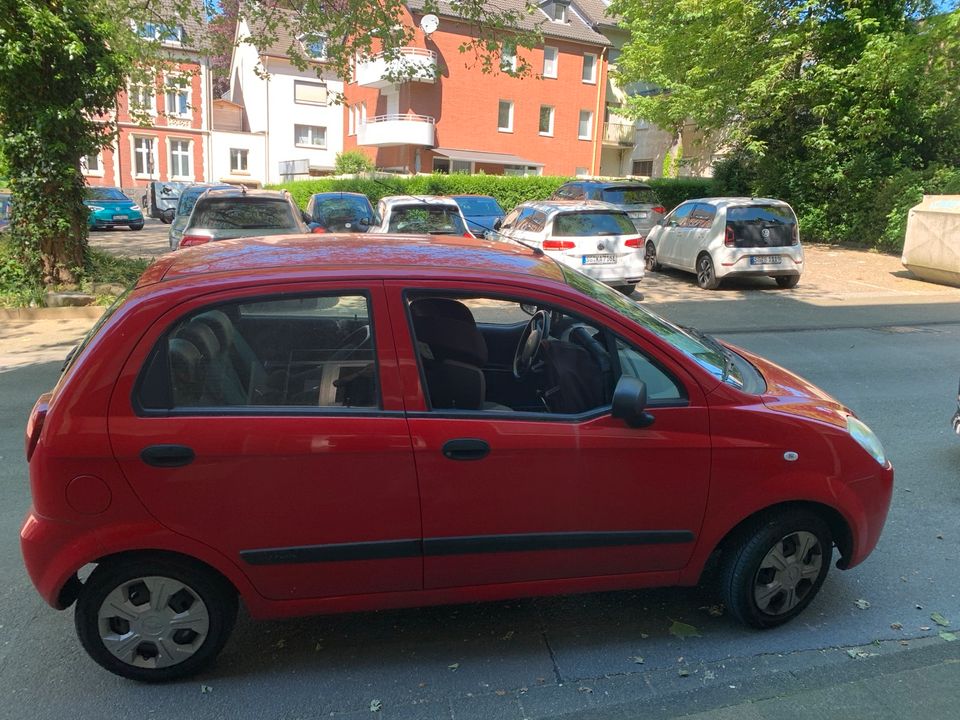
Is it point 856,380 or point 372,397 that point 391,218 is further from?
point 372,397

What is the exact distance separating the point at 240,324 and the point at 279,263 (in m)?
0.31

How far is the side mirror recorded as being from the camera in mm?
2896

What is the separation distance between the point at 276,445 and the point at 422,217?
1040cm

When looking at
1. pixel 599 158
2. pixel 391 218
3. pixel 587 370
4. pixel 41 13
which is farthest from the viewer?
pixel 599 158

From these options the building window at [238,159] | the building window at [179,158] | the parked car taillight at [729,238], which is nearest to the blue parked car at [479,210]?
the parked car taillight at [729,238]

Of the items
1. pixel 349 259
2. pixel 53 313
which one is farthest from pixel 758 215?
pixel 349 259

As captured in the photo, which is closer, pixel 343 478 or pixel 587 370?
pixel 343 478

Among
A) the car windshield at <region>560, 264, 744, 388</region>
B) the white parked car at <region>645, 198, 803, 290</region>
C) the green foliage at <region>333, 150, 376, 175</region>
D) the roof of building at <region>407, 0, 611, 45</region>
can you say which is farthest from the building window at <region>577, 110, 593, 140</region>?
the car windshield at <region>560, 264, 744, 388</region>

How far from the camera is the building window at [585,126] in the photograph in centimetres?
4397

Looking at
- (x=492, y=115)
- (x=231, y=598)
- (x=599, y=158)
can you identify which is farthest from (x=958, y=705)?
(x=599, y=158)

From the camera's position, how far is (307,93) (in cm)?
4550

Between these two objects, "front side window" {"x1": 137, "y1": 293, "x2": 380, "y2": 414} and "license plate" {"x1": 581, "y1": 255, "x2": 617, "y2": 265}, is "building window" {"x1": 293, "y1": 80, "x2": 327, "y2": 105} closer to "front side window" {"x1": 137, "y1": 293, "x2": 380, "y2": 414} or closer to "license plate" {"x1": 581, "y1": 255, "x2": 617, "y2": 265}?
"license plate" {"x1": 581, "y1": 255, "x2": 617, "y2": 265}

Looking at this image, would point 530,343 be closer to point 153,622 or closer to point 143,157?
point 153,622

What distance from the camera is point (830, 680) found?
2973 mm
